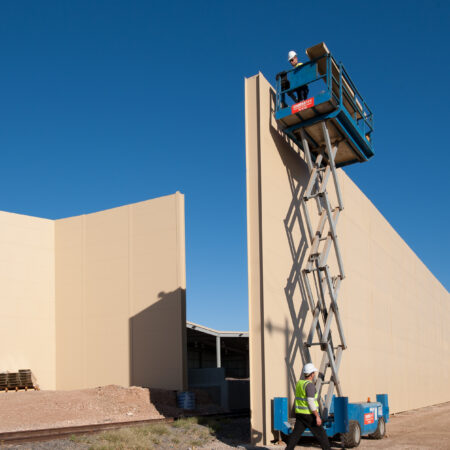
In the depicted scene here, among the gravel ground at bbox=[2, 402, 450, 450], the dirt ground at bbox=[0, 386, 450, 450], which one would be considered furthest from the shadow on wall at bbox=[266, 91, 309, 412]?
the dirt ground at bbox=[0, 386, 450, 450]

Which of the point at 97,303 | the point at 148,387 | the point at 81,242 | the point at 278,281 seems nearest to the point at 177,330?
the point at 148,387

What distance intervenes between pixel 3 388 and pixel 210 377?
29.5 feet

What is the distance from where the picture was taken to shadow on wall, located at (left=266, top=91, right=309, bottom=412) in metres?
14.2

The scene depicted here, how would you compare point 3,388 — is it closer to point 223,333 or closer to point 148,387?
point 148,387

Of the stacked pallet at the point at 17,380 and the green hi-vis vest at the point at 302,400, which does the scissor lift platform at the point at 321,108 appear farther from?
the stacked pallet at the point at 17,380

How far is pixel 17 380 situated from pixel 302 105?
59.7 feet

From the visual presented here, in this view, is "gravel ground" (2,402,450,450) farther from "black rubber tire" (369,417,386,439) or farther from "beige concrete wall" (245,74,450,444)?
"beige concrete wall" (245,74,450,444)

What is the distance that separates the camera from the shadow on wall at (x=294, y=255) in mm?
14250

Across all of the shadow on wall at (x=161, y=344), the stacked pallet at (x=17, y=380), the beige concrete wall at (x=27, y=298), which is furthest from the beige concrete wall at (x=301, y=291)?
the beige concrete wall at (x=27, y=298)

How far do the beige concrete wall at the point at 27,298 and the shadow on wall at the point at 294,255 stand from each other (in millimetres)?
15413

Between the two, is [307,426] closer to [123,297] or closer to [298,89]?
[298,89]

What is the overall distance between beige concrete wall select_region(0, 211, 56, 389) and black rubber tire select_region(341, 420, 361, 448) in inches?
702

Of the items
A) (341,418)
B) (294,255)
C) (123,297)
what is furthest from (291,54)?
(123,297)

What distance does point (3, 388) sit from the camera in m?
24.5
